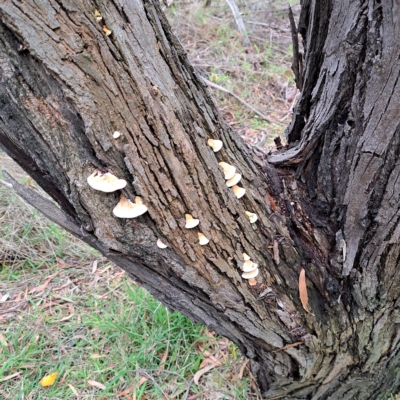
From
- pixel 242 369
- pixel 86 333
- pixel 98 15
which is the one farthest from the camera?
pixel 86 333

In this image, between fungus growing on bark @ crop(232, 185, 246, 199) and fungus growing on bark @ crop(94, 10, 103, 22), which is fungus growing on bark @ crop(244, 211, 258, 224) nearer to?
fungus growing on bark @ crop(232, 185, 246, 199)

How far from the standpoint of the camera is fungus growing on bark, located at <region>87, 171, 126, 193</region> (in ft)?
3.20

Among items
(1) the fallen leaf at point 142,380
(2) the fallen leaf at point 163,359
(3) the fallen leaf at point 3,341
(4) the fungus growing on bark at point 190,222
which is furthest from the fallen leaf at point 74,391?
(4) the fungus growing on bark at point 190,222

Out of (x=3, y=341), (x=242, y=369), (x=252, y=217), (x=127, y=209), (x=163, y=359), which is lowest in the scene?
(x=242, y=369)

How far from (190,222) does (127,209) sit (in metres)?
0.23

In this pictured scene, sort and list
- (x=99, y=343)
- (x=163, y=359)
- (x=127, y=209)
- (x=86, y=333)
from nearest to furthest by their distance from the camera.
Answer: (x=127, y=209)
(x=163, y=359)
(x=99, y=343)
(x=86, y=333)

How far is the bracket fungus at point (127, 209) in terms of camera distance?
1.03m

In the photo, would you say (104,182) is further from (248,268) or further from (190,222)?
(248,268)

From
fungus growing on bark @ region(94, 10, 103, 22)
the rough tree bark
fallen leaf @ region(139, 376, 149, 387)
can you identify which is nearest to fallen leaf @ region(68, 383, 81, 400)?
fallen leaf @ region(139, 376, 149, 387)

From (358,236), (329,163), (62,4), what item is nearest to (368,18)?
(329,163)

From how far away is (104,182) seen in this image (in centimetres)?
98

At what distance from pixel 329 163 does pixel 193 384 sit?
188 centimetres

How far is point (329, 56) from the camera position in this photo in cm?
129

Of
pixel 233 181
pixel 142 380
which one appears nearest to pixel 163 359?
pixel 142 380
